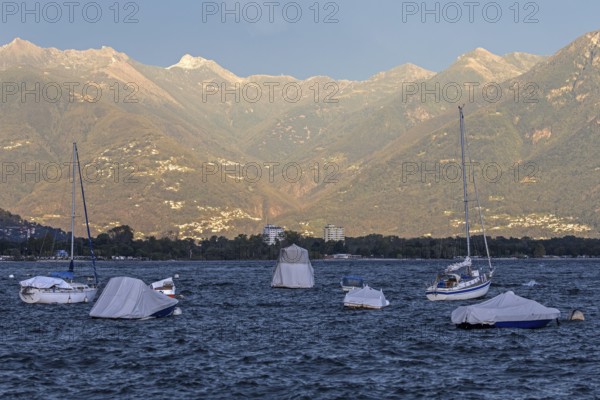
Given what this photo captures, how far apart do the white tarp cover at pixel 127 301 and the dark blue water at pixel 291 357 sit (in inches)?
61.5

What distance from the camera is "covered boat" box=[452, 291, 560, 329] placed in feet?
309

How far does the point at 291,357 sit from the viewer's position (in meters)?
78.6

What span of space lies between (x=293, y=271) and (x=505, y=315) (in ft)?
285

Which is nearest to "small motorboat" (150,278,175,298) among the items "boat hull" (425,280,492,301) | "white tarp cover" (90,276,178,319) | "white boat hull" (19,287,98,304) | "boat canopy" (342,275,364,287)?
"white boat hull" (19,287,98,304)

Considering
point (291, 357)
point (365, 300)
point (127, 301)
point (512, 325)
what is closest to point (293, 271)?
point (365, 300)

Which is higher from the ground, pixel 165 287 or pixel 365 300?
pixel 165 287

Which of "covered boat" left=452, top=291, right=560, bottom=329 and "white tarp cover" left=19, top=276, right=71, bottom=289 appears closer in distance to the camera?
"covered boat" left=452, top=291, right=560, bottom=329

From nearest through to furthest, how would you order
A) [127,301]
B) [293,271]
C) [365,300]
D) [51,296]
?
[127,301] → [365,300] → [51,296] → [293,271]

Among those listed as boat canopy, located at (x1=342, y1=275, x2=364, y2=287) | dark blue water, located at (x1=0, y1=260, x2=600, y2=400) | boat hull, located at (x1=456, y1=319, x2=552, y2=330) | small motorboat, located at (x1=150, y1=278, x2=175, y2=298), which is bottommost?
dark blue water, located at (x1=0, y1=260, x2=600, y2=400)

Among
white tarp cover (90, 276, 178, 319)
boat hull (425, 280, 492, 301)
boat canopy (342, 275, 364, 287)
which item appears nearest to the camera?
white tarp cover (90, 276, 178, 319)

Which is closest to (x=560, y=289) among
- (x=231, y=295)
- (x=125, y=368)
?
(x=231, y=295)

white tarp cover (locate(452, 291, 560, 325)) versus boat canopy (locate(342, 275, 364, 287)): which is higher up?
boat canopy (locate(342, 275, 364, 287))

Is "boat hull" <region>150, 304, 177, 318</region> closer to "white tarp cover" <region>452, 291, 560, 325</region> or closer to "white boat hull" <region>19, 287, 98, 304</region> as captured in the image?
"white boat hull" <region>19, 287, 98, 304</region>

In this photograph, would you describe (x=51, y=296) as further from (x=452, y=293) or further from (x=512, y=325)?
(x=512, y=325)
